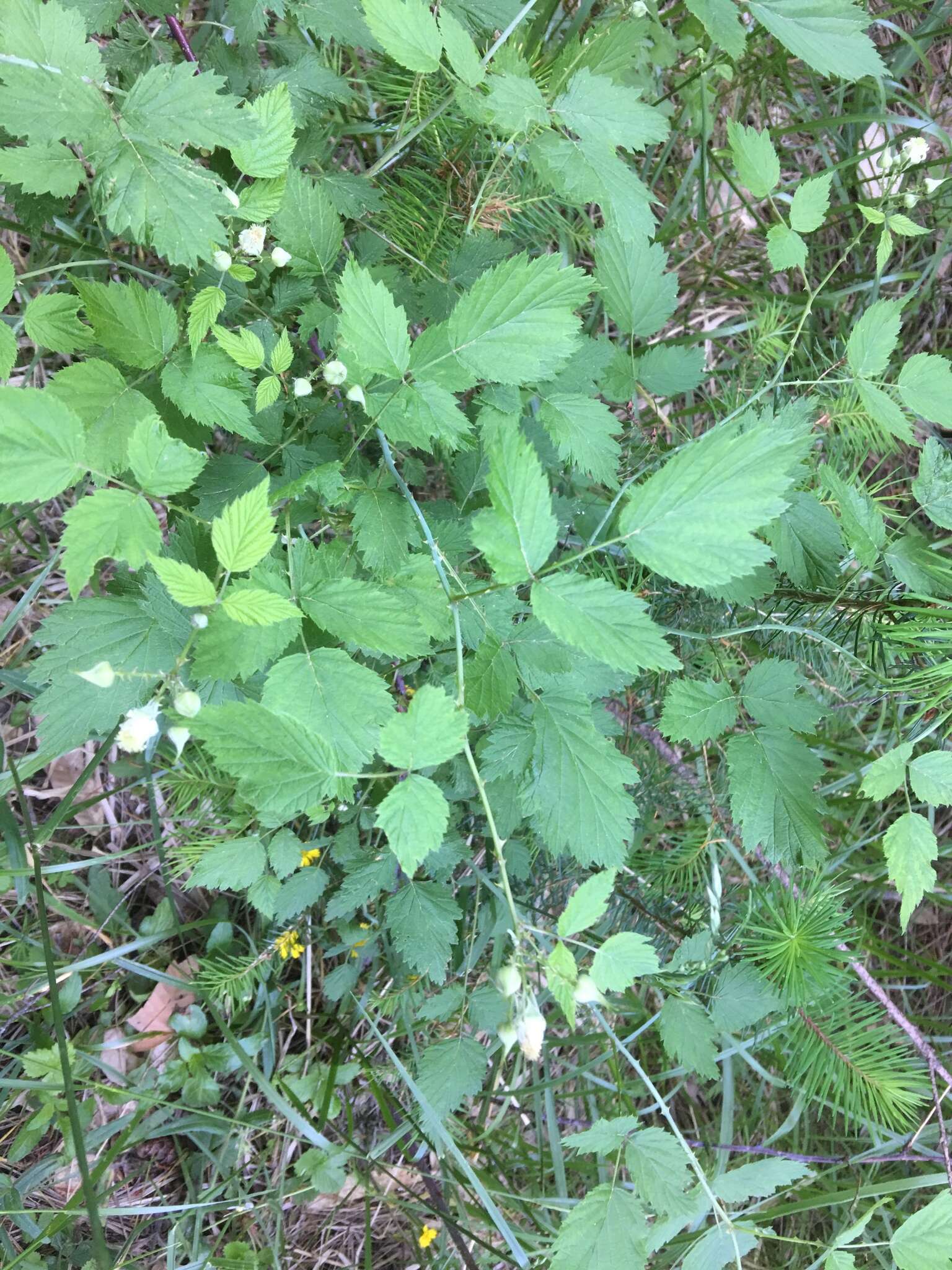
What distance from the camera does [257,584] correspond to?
1031 mm

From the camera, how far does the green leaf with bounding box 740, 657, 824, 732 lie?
1267mm

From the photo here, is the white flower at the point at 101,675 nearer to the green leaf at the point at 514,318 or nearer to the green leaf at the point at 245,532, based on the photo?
the green leaf at the point at 245,532

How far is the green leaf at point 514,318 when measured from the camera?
1.08 metres

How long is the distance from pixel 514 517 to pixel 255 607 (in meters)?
0.32

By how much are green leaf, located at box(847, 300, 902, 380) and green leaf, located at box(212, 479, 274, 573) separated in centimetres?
97

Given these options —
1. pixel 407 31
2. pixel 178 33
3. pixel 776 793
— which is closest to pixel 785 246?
pixel 407 31

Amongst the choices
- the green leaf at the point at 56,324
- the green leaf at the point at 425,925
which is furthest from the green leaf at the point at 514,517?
the green leaf at the point at 425,925

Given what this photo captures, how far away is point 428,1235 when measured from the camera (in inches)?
67.0

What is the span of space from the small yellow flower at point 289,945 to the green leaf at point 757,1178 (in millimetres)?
899

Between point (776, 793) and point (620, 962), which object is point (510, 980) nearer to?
point (620, 962)

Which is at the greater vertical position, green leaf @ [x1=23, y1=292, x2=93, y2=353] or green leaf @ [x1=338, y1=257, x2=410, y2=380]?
green leaf @ [x1=338, y1=257, x2=410, y2=380]

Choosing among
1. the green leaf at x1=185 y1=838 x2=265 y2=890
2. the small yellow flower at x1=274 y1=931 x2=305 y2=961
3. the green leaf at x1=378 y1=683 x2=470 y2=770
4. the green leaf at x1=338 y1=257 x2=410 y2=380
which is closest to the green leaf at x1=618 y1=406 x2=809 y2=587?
the green leaf at x1=378 y1=683 x2=470 y2=770

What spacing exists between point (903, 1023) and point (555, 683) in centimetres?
100

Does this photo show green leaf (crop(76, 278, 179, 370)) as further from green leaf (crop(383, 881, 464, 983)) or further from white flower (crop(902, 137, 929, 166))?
white flower (crop(902, 137, 929, 166))
